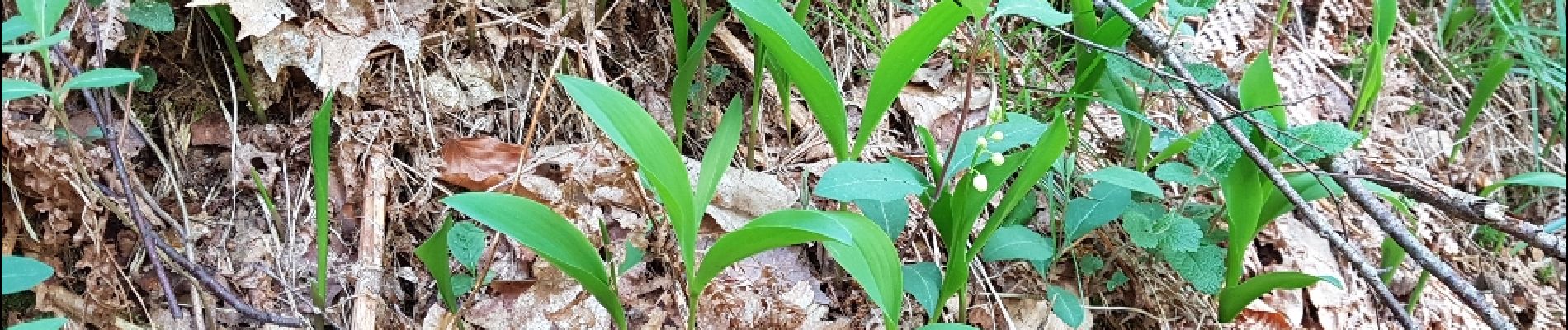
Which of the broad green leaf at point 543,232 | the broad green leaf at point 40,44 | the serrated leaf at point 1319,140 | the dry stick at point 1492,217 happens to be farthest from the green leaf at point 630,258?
the dry stick at point 1492,217

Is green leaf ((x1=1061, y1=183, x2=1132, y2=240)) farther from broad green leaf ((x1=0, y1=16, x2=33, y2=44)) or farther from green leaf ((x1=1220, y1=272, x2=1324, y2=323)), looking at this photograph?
broad green leaf ((x1=0, y1=16, x2=33, y2=44))

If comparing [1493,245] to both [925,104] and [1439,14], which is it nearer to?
[1439,14]

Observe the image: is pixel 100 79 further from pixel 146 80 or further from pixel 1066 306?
pixel 1066 306

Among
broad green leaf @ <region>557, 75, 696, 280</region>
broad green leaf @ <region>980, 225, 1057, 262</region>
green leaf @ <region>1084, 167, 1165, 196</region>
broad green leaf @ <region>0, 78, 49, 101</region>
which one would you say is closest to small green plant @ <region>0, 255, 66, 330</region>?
broad green leaf @ <region>0, 78, 49, 101</region>


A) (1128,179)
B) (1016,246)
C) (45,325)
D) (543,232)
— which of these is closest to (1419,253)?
(1128,179)

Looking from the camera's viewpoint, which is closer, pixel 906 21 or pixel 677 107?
pixel 677 107

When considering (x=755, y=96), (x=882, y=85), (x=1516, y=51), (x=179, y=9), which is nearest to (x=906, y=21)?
(x=755, y=96)
